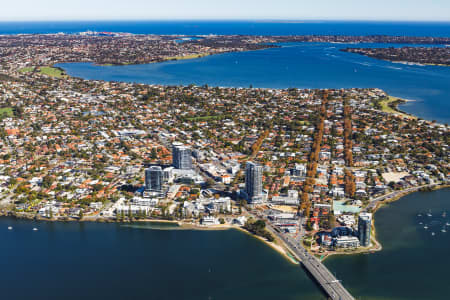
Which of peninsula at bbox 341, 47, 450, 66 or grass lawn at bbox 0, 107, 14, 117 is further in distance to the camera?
peninsula at bbox 341, 47, 450, 66

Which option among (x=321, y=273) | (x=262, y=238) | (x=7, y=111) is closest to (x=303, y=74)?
(x=7, y=111)

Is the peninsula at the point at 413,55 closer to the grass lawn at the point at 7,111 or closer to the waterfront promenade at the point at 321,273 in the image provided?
the grass lawn at the point at 7,111

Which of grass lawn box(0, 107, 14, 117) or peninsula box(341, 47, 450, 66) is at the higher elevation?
peninsula box(341, 47, 450, 66)

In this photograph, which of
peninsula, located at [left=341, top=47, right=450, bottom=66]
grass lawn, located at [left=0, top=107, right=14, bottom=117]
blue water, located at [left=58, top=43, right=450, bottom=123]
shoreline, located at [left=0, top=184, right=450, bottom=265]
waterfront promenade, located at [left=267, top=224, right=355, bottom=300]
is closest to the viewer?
waterfront promenade, located at [left=267, top=224, right=355, bottom=300]

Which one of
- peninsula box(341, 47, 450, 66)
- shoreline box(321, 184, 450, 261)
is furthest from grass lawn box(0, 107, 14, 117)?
peninsula box(341, 47, 450, 66)

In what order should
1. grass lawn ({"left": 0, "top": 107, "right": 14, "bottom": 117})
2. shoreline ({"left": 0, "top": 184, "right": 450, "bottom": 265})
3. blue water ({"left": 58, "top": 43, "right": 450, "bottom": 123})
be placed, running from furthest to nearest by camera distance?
blue water ({"left": 58, "top": 43, "right": 450, "bottom": 123}) → grass lawn ({"left": 0, "top": 107, "right": 14, "bottom": 117}) → shoreline ({"left": 0, "top": 184, "right": 450, "bottom": 265})

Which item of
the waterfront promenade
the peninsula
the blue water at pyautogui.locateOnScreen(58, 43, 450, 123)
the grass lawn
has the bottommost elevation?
the waterfront promenade

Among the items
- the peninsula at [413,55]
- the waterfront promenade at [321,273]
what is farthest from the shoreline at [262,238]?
the peninsula at [413,55]

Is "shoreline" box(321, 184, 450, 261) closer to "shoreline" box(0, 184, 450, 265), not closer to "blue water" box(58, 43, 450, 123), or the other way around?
"shoreline" box(0, 184, 450, 265)
